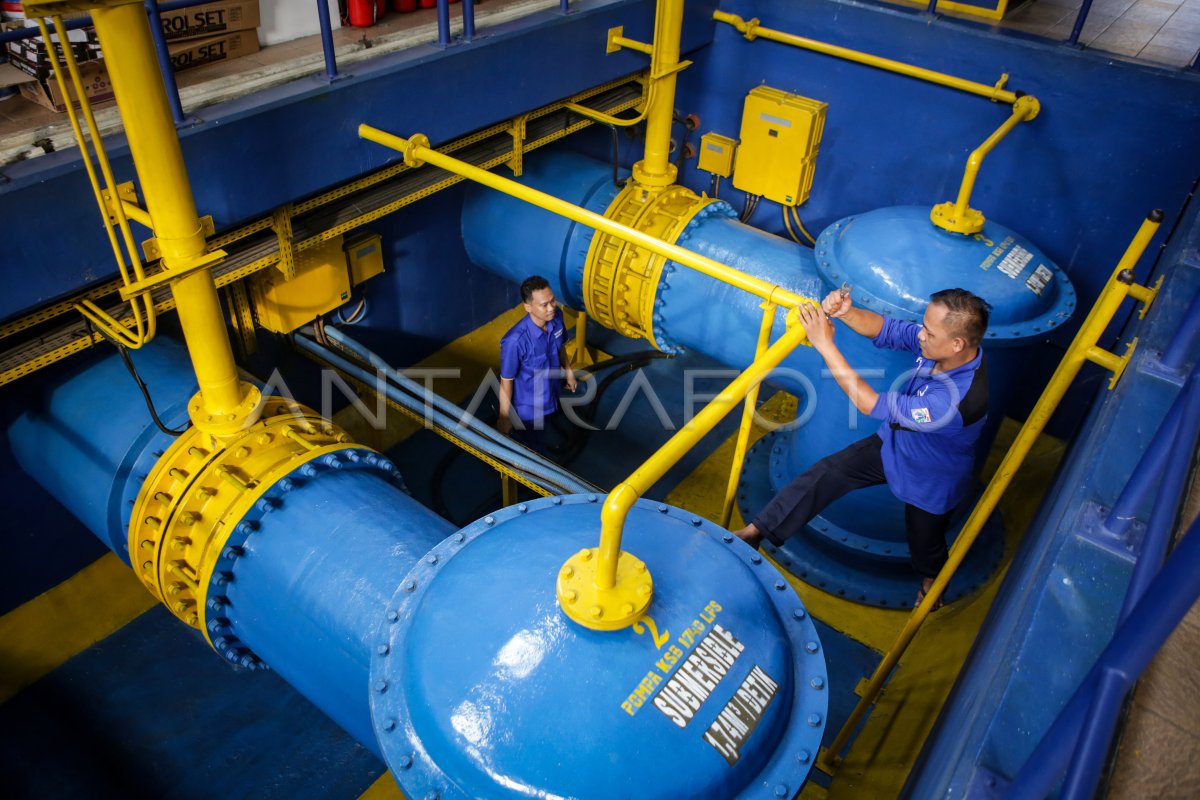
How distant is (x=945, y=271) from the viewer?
342cm

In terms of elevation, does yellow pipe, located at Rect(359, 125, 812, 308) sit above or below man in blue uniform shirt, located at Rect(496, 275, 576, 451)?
above

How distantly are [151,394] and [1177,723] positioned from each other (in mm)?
3127

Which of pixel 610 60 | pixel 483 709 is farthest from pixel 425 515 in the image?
pixel 610 60

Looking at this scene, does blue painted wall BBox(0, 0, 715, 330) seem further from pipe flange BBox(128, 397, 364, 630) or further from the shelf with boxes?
pipe flange BBox(128, 397, 364, 630)

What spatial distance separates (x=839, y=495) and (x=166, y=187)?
Answer: 2.67 meters

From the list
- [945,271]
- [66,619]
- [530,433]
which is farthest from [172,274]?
[945,271]

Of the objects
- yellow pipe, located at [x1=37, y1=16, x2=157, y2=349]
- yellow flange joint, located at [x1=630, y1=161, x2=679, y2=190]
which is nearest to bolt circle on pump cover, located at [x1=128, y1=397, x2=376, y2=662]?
yellow pipe, located at [x1=37, y1=16, x2=157, y2=349]

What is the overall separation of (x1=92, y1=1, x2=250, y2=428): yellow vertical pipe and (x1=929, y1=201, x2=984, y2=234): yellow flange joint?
294 cm

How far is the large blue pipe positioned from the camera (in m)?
2.59

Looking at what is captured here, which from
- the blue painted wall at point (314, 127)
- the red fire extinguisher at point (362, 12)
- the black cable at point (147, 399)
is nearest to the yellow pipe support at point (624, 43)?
the blue painted wall at point (314, 127)

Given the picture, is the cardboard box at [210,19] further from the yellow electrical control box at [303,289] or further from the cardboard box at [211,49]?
the yellow electrical control box at [303,289]

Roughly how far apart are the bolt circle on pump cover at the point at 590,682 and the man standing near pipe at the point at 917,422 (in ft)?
2.81

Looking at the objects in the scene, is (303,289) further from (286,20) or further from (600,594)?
(600,594)

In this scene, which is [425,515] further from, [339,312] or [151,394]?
[339,312]
